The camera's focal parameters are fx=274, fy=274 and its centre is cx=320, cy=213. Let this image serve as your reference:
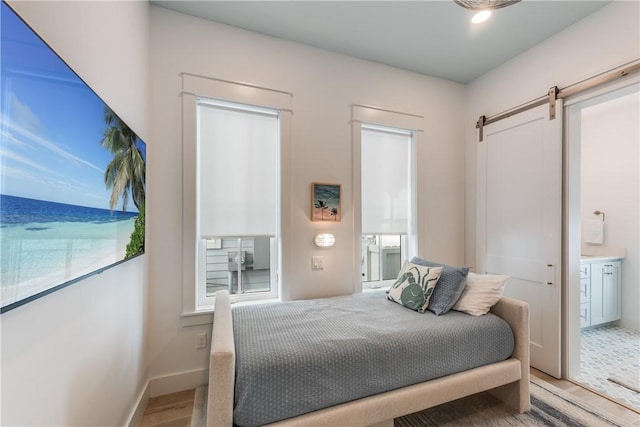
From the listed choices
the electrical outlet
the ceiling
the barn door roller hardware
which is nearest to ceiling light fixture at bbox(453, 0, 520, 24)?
the ceiling

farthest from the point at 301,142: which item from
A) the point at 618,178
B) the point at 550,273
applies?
the point at 618,178

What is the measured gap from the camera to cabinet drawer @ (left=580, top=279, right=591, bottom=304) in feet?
10.9

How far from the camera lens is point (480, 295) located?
204 centimetres

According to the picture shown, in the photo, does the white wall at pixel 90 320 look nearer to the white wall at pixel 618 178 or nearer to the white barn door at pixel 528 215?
the white barn door at pixel 528 215

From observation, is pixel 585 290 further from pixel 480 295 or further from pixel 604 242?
pixel 480 295

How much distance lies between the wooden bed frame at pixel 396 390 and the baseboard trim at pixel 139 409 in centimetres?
81

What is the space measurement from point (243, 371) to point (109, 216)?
3.21 feet

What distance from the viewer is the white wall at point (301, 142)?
2.17m

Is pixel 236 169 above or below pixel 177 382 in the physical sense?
above

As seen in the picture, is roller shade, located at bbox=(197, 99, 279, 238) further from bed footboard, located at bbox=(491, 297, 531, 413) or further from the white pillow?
bed footboard, located at bbox=(491, 297, 531, 413)

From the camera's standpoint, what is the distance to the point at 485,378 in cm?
177

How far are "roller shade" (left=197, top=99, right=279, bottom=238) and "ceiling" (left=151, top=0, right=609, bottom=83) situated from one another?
0.72 meters

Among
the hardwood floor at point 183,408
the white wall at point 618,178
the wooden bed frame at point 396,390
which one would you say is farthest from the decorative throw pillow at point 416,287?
the white wall at point 618,178

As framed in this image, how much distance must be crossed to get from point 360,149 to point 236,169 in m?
1.25
